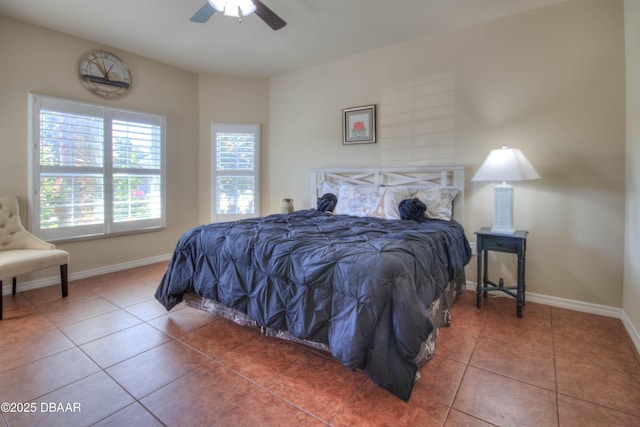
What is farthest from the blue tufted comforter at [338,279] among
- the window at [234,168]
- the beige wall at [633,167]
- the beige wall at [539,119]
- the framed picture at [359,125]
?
the window at [234,168]

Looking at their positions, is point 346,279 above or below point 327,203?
below

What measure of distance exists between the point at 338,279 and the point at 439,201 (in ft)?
6.41

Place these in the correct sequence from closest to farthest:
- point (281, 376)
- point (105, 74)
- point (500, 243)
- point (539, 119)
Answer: point (281, 376)
point (500, 243)
point (539, 119)
point (105, 74)

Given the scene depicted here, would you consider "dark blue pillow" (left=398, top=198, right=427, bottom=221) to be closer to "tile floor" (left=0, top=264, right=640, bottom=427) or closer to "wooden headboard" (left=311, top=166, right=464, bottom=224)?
"wooden headboard" (left=311, top=166, right=464, bottom=224)

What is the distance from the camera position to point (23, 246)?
310 centimetres

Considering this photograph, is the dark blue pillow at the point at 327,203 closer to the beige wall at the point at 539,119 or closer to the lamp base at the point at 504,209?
the beige wall at the point at 539,119

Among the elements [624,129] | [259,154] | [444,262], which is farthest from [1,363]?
[624,129]

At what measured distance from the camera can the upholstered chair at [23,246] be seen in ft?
9.40

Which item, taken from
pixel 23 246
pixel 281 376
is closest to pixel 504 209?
pixel 281 376

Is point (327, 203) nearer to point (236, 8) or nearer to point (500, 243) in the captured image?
point (500, 243)

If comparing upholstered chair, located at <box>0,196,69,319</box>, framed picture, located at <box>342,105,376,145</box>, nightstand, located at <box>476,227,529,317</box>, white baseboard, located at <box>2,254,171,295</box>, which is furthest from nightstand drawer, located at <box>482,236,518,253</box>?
white baseboard, located at <box>2,254,171,295</box>

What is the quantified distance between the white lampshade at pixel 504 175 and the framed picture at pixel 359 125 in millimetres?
1536

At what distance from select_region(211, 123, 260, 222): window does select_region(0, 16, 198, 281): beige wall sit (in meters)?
0.33

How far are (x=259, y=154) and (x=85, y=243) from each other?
256cm
